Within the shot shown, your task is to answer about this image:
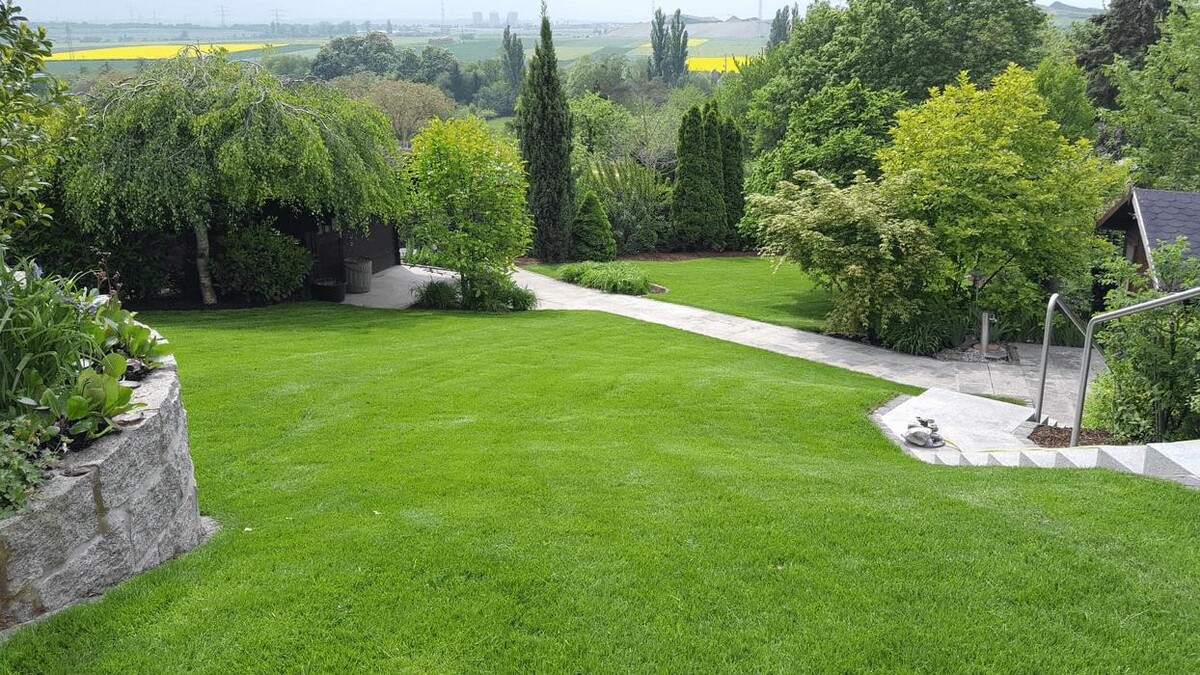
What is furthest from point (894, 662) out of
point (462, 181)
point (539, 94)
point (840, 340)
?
point (539, 94)

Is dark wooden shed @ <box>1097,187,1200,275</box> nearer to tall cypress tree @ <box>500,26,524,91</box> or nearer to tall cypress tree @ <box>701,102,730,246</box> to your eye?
tall cypress tree @ <box>701,102,730,246</box>

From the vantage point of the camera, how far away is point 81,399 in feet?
11.8

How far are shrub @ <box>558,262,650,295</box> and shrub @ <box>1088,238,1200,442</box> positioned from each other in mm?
13063

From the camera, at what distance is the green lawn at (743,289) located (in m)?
18.2

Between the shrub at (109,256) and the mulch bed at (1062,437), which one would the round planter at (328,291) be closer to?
the shrub at (109,256)

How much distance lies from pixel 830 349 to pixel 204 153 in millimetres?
11700

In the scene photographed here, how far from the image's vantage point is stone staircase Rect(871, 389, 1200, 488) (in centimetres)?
524

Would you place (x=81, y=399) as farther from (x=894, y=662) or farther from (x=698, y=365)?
(x=698, y=365)

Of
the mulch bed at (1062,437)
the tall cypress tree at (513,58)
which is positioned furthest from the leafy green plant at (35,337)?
the tall cypress tree at (513,58)

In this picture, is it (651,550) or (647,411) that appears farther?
(647,411)

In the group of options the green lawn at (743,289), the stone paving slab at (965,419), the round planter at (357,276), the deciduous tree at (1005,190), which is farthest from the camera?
the round planter at (357,276)

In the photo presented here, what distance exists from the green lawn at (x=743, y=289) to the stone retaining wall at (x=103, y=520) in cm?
1379

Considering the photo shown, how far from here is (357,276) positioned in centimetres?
1883

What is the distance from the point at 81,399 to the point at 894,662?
12.2ft
